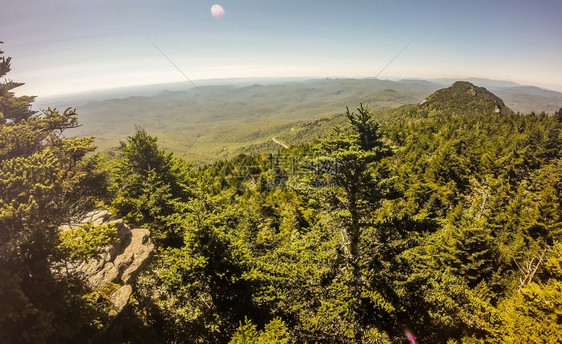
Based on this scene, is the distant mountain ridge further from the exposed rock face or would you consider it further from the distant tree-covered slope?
the exposed rock face

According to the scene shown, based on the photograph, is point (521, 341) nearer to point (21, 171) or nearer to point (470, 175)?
point (21, 171)

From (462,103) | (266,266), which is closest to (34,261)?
(266,266)

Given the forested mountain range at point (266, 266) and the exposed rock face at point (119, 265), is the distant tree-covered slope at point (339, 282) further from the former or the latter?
the exposed rock face at point (119, 265)

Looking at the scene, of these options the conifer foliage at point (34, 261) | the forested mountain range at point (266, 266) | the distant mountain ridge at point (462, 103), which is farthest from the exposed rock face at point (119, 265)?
the distant mountain ridge at point (462, 103)

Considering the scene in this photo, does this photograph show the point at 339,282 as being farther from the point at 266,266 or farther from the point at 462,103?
the point at 462,103

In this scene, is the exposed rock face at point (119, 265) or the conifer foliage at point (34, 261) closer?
the conifer foliage at point (34, 261)

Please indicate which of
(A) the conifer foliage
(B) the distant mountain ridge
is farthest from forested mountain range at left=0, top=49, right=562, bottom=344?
(B) the distant mountain ridge

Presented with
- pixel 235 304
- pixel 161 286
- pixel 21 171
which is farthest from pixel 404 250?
pixel 21 171

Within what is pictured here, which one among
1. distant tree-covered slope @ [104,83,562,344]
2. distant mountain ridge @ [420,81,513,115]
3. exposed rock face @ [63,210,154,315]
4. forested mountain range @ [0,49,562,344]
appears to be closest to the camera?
forested mountain range @ [0,49,562,344]
